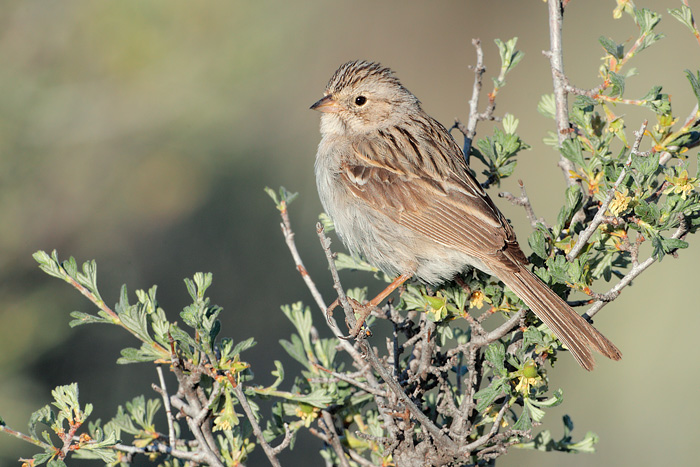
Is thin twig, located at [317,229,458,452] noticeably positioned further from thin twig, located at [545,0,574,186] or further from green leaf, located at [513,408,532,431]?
thin twig, located at [545,0,574,186]

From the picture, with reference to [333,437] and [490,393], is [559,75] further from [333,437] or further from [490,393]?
[333,437]

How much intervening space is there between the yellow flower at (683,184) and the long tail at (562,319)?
0.54m

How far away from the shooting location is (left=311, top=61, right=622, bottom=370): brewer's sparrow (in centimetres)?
313

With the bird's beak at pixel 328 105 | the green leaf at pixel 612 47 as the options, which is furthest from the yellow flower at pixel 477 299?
the bird's beak at pixel 328 105

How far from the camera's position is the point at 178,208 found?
545 centimetres

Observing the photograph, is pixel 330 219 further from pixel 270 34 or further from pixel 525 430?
pixel 270 34

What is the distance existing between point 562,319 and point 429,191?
108 centimetres

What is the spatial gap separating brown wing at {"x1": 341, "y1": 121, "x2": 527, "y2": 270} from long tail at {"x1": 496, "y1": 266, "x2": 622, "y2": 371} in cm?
45

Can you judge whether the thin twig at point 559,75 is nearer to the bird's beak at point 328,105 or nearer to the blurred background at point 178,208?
the bird's beak at point 328,105

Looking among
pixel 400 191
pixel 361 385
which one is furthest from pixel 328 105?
pixel 361 385

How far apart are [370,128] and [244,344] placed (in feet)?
5.59

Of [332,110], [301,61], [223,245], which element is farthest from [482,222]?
[301,61]

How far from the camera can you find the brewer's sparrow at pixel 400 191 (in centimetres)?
313

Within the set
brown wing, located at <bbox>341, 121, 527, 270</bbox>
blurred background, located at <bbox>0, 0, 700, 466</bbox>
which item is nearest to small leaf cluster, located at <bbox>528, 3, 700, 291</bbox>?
brown wing, located at <bbox>341, 121, 527, 270</bbox>
